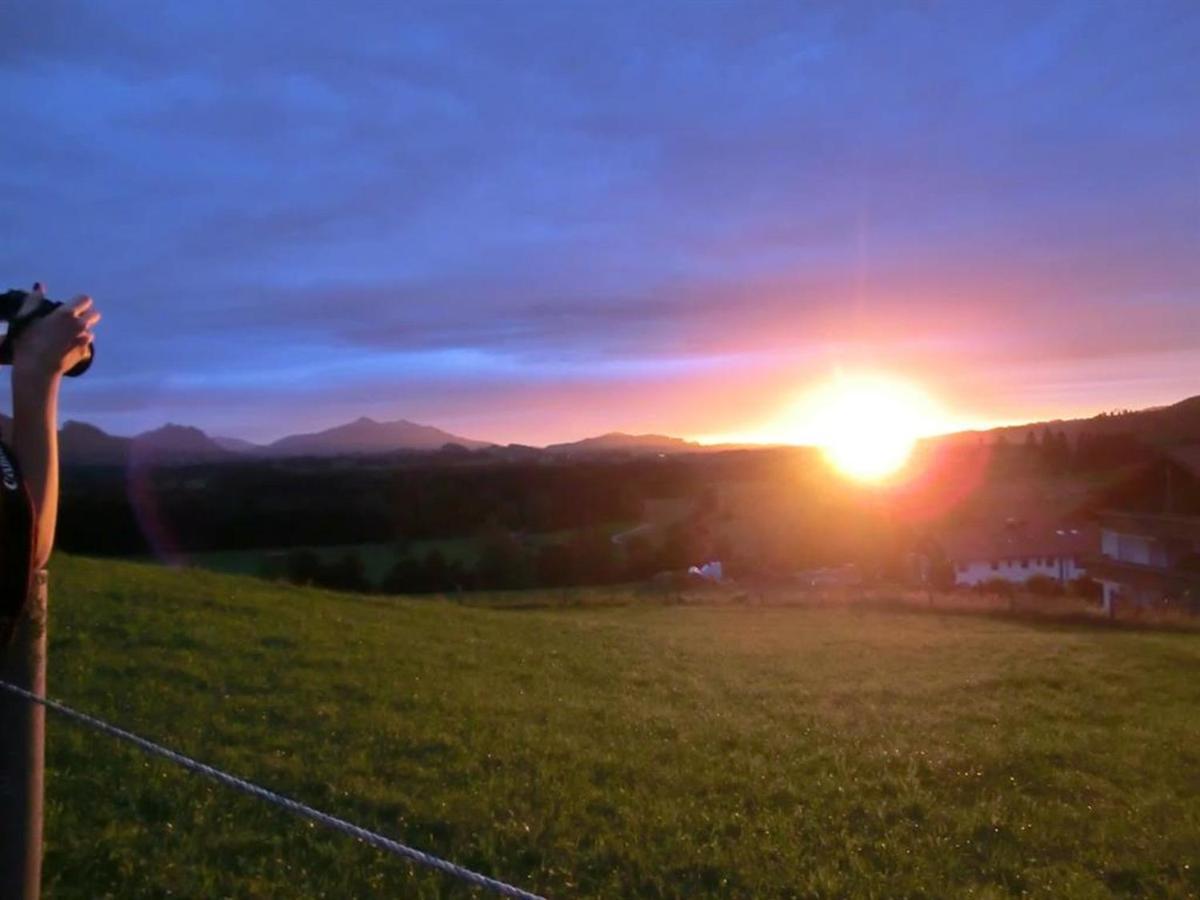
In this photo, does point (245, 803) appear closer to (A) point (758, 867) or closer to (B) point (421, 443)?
(A) point (758, 867)

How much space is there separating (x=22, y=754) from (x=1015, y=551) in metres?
43.0

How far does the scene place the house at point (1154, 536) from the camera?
27.7 meters

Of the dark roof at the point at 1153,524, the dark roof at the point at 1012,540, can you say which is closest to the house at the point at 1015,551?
the dark roof at the point at 1012,540

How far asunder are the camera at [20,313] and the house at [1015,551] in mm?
40849

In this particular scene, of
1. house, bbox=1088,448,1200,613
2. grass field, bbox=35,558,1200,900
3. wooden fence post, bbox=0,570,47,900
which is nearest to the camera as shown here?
wooden fence post, bbox=0,570,47,900

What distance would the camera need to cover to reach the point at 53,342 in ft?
7.32

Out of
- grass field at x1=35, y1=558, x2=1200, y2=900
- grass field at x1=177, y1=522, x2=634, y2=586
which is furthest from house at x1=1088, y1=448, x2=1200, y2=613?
grass field at x1=177, y1=522, x2=634, y2=586

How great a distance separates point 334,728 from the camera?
23.3ft

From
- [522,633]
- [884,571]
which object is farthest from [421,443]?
[522,633]

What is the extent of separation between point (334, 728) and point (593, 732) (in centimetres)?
184

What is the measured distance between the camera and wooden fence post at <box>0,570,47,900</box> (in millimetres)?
2377

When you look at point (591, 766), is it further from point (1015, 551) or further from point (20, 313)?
point (1015, 551)

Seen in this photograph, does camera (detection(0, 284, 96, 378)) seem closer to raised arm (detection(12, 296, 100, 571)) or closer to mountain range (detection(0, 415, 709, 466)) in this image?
raised arm (detection(12, 296, 100, 571))

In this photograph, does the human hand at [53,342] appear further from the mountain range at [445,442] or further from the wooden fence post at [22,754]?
the mountain range at [445,442]
